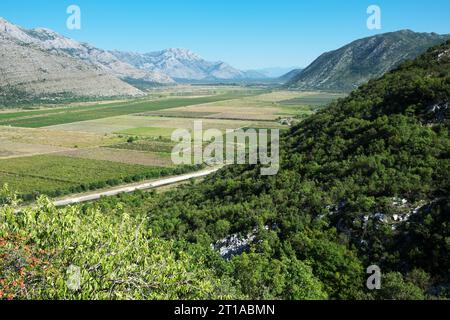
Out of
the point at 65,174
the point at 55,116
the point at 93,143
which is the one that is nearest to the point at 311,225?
the point at 65,174

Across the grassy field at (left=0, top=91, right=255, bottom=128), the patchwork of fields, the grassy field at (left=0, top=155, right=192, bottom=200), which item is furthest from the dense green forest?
the grassy field at (left=0, top=91, right=255, bottom=128)

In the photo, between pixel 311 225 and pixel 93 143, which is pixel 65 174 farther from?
pixel 311 225

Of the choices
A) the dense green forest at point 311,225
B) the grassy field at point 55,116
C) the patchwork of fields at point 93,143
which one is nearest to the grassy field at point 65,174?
the patchwork of fields at point 93,143

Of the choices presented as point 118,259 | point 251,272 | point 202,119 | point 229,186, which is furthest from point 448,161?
point 202,119

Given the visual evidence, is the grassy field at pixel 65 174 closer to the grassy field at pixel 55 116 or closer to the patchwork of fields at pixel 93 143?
the patchwork of fields at pixel 93 143

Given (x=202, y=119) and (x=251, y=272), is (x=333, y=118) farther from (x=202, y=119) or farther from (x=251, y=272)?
(x=202, y=119)

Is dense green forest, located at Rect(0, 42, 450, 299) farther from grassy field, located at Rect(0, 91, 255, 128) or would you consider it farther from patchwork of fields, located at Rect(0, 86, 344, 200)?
grassy field, located at Rect(0, 91, 255, 128)

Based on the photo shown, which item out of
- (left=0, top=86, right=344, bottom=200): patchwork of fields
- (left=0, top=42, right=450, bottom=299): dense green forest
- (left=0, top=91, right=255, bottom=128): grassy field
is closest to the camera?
(left=0, top=42, right=450, bottom=299): dense green forest
